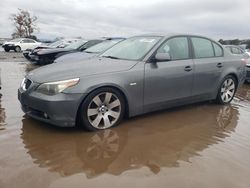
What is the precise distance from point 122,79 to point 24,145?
173 cm

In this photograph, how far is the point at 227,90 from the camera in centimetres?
700

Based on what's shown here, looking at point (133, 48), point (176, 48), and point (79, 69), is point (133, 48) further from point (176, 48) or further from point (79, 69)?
point (79, 69)

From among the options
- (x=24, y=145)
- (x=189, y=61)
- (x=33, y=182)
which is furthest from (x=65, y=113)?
(x=189, y=61)

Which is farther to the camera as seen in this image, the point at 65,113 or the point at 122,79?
the point at 122,79

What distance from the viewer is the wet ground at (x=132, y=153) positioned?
134 inches

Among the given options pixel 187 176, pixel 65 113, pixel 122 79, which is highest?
pixel 122 79

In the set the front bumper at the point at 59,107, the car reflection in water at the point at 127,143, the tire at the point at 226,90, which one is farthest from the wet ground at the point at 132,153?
the tire at the point at 226,90

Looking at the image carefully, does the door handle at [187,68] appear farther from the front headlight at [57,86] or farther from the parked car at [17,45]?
the parked car at [17,45]

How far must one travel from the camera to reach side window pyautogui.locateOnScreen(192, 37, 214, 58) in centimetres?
630

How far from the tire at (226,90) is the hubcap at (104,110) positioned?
9.03 ft

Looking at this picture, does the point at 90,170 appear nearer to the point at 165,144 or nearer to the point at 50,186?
Result: the point at 50,186

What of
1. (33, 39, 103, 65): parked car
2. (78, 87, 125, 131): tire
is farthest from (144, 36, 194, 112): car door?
(33, 39, 103, 65): parked car

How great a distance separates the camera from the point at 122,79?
503 cm

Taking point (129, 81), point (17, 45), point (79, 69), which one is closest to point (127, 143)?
A: point (129, 81)
